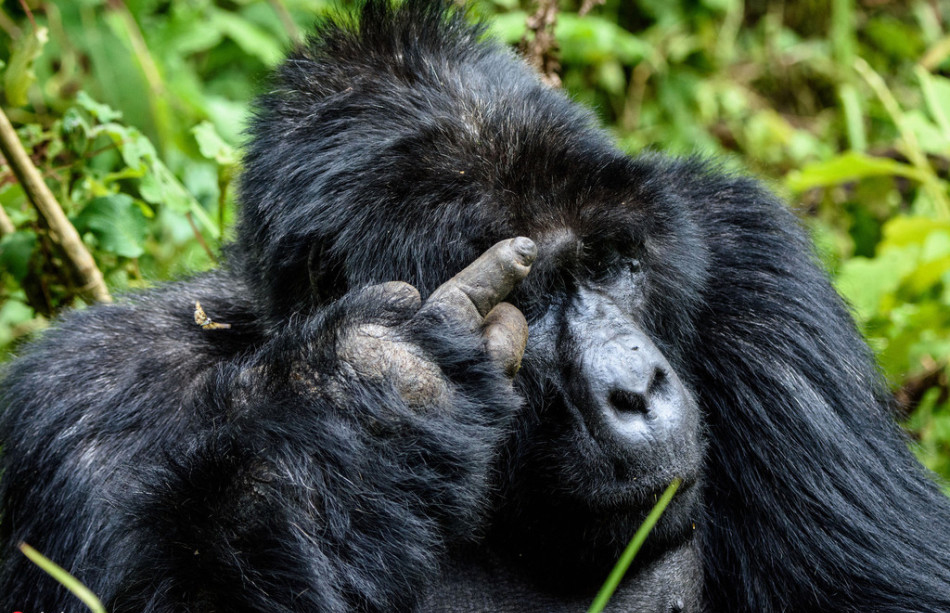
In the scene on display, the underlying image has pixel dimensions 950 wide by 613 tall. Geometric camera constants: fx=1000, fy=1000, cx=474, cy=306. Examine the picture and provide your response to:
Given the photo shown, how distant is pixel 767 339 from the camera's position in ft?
10.5

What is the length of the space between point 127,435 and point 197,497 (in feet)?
2.35

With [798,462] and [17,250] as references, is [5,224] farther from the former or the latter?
[798,462]

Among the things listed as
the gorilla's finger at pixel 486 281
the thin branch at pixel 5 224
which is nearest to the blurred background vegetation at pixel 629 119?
the thin branch at pixel 5 224

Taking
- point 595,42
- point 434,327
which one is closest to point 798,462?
point 434,327

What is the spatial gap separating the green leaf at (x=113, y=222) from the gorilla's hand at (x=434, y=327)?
1846 mm

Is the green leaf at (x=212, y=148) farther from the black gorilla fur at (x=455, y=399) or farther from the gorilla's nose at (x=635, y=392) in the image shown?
the gorilla's nose at (x=635, y=392)

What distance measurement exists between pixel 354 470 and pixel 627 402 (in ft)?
2.31

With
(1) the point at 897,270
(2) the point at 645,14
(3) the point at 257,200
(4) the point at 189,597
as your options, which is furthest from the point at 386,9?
(2) the point at 645,14

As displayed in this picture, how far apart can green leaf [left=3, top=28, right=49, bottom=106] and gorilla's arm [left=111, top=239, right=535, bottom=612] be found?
2278 millimetres

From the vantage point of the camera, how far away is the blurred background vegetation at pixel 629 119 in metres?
4.16

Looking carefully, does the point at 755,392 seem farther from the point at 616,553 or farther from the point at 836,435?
the point at 616,553

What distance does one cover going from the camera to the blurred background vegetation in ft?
13.7

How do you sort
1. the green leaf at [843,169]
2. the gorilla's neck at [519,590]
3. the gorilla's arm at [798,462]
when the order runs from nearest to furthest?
1. the gorilla's neck at [519,590]
2. the gorilla's arm at [798,462]
3. the green leaf at [843,169]

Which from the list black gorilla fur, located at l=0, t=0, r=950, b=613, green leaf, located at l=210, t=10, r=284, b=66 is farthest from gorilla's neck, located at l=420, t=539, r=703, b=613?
green leaf, located at l=210, t=10, r=284, b=66
